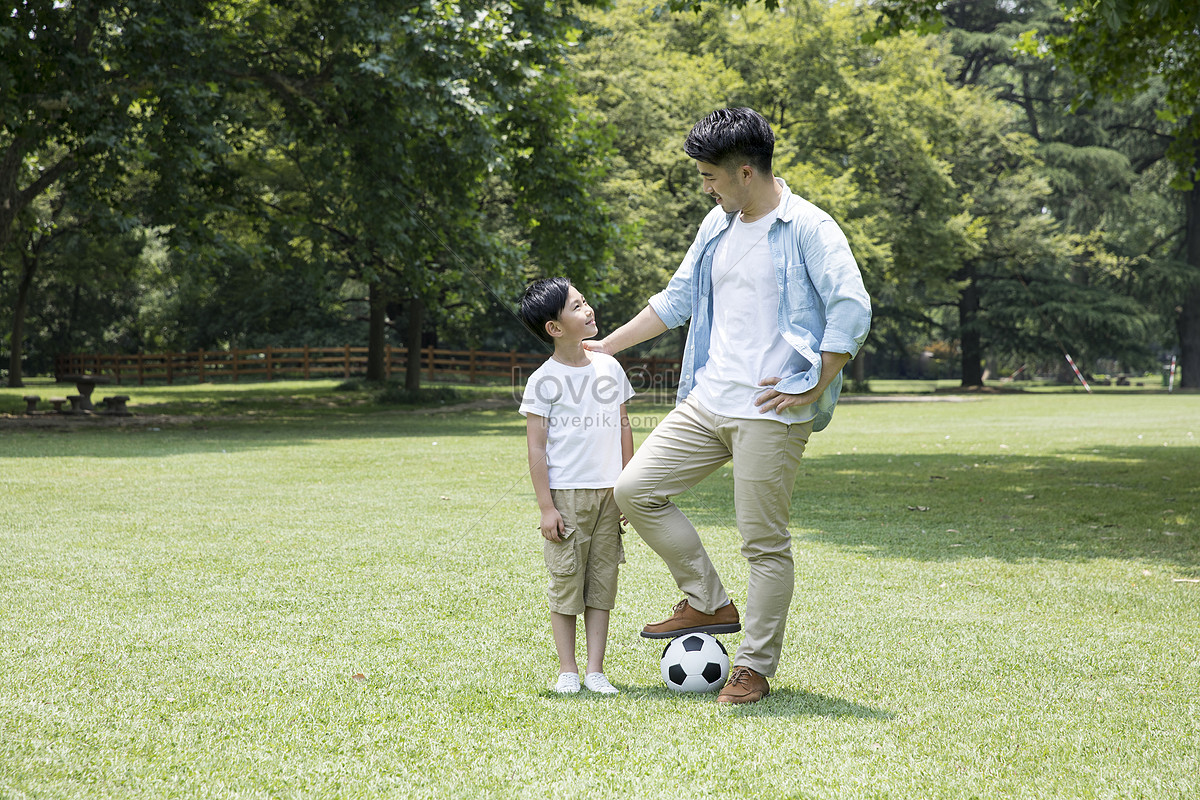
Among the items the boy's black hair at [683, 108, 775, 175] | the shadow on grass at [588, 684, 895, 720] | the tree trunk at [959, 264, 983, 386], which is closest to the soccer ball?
the shadow on grass at [588, 684, 895, 720]

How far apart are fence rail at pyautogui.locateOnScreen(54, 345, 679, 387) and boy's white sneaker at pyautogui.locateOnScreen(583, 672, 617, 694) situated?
110 ft

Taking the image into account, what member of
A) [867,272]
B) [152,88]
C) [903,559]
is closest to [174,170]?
[152,88]

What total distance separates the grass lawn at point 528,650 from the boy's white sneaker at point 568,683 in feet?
0.17

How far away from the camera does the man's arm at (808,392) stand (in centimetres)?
338

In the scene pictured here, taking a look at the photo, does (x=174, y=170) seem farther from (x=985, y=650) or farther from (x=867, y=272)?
(x=867, y=272)

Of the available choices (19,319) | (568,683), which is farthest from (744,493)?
(19,319)

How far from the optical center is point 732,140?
134 inches

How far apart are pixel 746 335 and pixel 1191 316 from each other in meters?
44.9

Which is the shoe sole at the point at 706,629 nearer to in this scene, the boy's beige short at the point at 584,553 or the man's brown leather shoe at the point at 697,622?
the man's brown leather shoe at the point at 697,622

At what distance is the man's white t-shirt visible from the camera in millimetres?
3535

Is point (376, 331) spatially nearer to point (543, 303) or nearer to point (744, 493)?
point (543, 303)

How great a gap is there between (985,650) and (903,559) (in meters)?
2.04

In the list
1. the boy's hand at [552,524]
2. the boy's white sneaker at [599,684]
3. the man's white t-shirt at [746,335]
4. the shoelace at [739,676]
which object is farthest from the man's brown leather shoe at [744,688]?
the man's white t-shirt at [746,335]

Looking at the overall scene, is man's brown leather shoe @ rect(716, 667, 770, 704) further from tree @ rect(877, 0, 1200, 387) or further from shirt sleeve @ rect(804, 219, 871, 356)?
tree @ rect(877, 0, 1200, 387)
